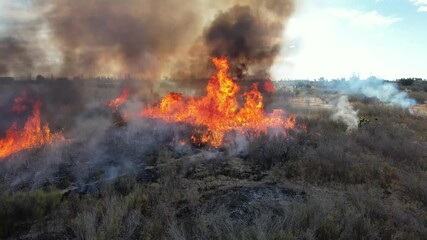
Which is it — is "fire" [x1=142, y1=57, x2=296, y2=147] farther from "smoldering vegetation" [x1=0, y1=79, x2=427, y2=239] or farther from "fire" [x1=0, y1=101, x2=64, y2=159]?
"fire" [x1=0, y1=101, x2=64, y2=159]

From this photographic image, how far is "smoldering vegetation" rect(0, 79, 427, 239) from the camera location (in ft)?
22.2

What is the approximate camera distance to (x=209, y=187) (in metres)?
10.4

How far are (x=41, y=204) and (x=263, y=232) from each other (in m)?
5.51

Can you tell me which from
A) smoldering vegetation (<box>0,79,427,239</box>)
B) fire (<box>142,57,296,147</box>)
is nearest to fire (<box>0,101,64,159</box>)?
smoldering vegetation (<box>0,79,427,239</box>)

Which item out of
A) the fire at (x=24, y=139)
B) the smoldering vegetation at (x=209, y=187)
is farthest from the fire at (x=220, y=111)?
the fire at (x=24, y=139)

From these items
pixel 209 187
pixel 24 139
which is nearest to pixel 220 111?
pixel 209 187

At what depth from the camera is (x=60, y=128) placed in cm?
1828

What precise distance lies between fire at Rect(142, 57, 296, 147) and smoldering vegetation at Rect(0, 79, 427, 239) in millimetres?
1218

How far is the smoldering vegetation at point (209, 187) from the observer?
6.77m

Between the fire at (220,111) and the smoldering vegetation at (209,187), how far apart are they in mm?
1218

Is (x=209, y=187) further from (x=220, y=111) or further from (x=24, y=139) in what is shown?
(x=24, y=139)

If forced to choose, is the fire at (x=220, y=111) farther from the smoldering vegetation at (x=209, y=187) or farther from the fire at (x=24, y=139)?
the fire at (x=24, y=139)

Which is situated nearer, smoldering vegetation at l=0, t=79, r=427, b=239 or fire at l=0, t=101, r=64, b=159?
smoldering vegetation at l=0, t=79, r=427, b=239

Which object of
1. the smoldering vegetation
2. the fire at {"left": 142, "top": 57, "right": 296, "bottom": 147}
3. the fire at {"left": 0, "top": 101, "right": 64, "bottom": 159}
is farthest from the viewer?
the fire at {"left": 142, "top": 57, "right": 296, "bottom": 147}
